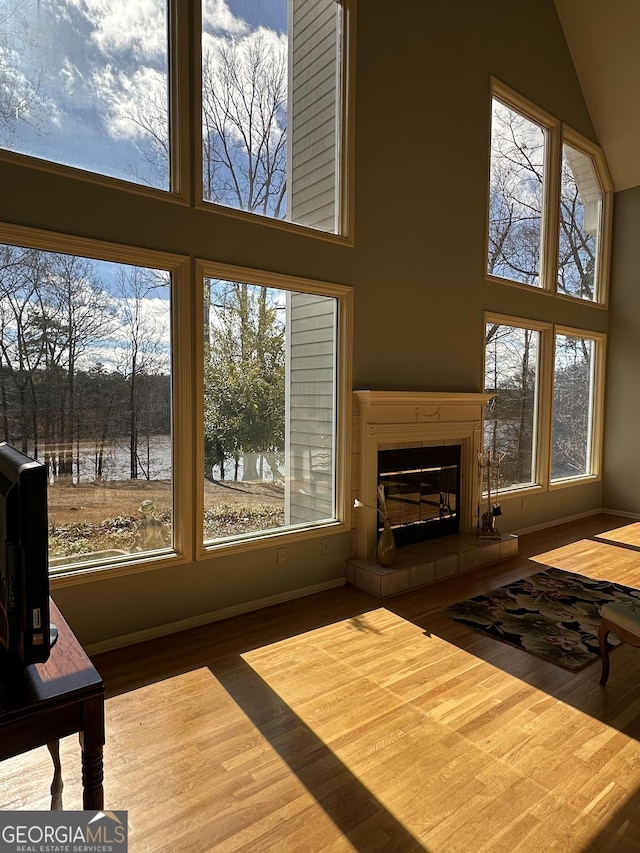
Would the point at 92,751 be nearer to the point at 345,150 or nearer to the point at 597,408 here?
the point at 345,150

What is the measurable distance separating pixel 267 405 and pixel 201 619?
1530mm

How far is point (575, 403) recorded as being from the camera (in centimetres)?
680

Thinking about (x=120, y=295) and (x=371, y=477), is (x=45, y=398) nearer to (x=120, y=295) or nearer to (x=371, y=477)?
(x=120, y=295)

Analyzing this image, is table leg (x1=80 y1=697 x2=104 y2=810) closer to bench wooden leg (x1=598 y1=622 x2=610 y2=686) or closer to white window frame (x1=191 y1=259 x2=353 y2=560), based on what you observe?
white window frame (x1=191 y1=259 x2=353 y2=560)

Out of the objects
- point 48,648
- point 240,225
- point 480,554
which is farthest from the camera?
point 480,554

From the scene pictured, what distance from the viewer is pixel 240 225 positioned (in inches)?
141

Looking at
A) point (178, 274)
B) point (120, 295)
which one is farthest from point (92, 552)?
point (178, 274)

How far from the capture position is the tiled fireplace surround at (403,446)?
423 centimetres

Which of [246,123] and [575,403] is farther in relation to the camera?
[575,403]

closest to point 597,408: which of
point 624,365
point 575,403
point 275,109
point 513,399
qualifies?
point 575,403

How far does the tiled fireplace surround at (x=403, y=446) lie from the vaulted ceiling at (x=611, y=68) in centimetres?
409

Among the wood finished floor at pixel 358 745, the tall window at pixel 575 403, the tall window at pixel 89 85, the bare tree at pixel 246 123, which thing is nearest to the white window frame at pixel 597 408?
Answer: the tall window at pixel 575 403

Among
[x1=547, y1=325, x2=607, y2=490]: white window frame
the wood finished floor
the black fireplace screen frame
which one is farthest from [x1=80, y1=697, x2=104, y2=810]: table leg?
[x1=547, y1=325, x2=607, y2=490]: white window frame

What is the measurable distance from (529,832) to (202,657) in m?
1.87
